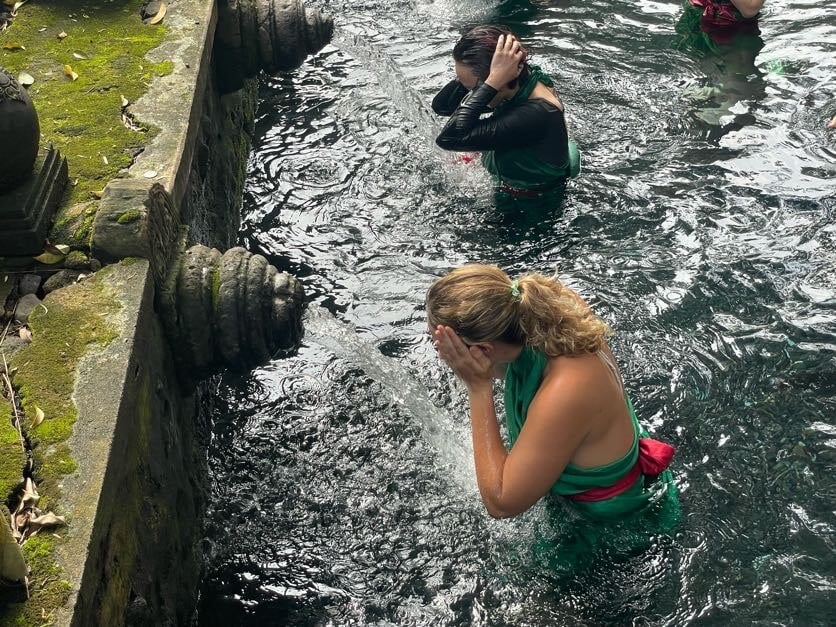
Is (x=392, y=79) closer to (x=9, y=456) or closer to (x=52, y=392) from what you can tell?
(x=52, y=392)

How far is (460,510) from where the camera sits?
4.31m

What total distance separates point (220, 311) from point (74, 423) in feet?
3.43

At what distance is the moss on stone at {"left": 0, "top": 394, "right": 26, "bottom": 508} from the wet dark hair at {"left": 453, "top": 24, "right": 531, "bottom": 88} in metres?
3.58

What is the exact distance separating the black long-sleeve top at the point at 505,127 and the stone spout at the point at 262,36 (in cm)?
172

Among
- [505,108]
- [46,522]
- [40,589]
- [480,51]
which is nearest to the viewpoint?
[40,589]

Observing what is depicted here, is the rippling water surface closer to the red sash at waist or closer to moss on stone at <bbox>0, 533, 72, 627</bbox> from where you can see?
the red sash at waist

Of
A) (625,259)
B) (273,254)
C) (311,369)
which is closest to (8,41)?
(273,254)

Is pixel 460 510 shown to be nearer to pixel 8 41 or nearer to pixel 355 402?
pixel 355 402

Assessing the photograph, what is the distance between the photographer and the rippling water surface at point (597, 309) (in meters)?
3.93

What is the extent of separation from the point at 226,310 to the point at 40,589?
1.70 metres

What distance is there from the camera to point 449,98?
6414mm

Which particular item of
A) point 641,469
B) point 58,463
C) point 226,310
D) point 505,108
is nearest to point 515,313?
point 641,469

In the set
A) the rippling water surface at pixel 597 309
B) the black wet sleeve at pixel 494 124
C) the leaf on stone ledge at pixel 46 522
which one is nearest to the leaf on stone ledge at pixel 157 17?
the rippling water surface at pixel 597 309

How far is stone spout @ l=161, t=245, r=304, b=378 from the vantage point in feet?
13.6
